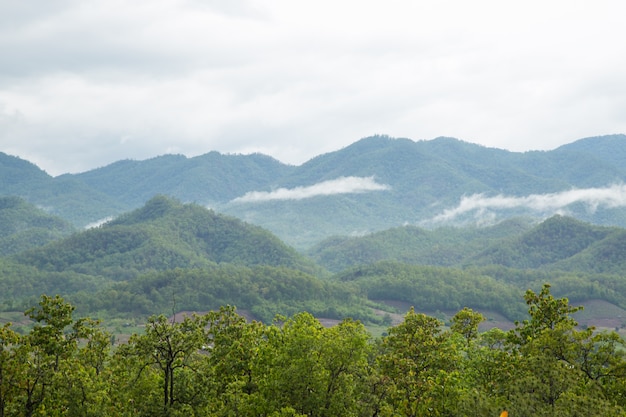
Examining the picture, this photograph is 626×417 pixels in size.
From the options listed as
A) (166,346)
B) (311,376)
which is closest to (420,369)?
(311,376)

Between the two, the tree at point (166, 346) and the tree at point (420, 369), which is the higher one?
the tree at point (166, 346)

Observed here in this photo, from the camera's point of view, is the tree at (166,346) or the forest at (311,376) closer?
the forest at (311,376)

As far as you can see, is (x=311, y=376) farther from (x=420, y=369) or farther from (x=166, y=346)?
(x=420, y=369)

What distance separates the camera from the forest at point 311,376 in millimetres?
45812

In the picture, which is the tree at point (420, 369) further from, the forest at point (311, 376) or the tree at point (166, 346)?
the tree at point (166, 346)

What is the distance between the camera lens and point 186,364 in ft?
186

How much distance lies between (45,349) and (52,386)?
669 centimetres

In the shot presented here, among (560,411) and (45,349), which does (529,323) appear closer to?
(560,411)

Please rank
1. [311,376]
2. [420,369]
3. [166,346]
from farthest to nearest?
[420,369]
[311,376]
[166,346]

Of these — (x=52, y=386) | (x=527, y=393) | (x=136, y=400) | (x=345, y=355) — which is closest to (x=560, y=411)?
(x=527, y=393)

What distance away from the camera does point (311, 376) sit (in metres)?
50.3

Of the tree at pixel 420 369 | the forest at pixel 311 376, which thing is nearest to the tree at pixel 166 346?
the forest at pixel 311 376

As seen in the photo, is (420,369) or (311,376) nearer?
(311,376)

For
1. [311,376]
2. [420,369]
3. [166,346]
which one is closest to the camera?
[166,346]
